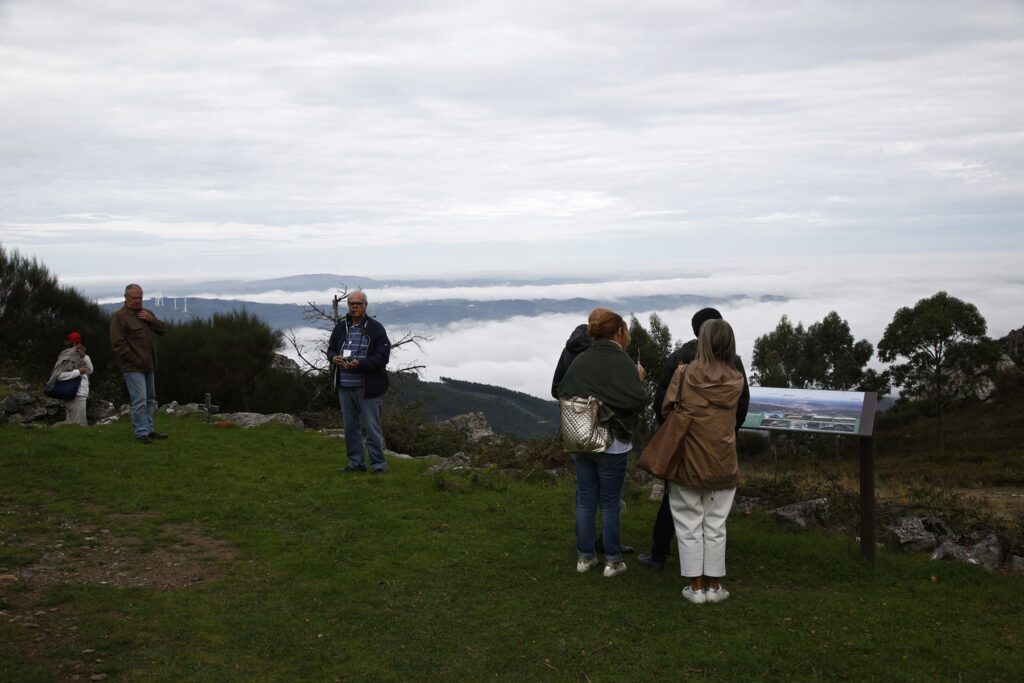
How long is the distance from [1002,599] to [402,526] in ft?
17.7

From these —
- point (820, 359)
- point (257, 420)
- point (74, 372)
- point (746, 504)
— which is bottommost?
point (820, 359)

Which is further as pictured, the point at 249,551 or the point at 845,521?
the point at 845,521

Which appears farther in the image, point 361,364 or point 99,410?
point 99,410

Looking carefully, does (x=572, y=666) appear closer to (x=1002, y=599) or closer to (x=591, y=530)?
(x=591, y=530)

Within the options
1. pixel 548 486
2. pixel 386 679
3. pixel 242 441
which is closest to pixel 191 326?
pixel 242 441

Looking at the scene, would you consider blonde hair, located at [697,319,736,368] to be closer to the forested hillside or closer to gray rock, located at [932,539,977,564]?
gray rock, located at [932,539,977,564]

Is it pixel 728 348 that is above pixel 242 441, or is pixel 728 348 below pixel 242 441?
above

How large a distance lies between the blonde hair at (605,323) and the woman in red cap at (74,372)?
11104mm

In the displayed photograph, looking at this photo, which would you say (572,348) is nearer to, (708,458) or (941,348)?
(708,458)

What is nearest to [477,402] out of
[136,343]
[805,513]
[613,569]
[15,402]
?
[15,402]

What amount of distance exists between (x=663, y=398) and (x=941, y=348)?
46.8m

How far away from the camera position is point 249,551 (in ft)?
25.0

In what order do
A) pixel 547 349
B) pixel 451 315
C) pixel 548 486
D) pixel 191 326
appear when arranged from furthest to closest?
pixel 547 349
pixel 451 315
pixel 191 326
pixel 548 486

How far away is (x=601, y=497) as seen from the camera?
662 centimetres
